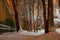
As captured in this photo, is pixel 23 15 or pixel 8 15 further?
pixel 23 15

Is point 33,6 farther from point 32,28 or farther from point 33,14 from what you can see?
point 32,28

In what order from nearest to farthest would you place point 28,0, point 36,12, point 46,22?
point 46,22 < point 28,0 < point 36,12

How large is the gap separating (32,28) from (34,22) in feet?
1.00

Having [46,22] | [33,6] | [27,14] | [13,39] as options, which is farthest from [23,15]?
[13,39]

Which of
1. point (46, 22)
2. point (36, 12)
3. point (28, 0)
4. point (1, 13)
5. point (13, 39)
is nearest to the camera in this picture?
point (13, 39)

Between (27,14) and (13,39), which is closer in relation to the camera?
(13,39)

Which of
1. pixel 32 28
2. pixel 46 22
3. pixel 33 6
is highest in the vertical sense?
pixel 33 6

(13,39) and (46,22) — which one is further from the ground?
(46,22)

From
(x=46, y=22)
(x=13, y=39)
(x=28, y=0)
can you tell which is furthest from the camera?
(x=28, y=0)

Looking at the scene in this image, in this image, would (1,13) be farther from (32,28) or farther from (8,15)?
(32,28)

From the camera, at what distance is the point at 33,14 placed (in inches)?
264

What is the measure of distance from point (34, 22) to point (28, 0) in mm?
1081

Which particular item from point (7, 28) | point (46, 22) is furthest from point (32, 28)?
point (46, 22)

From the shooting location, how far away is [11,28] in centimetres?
606
